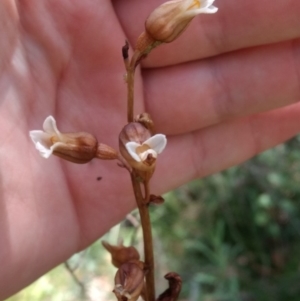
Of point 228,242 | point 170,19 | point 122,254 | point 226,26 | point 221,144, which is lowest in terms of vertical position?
point 228,242

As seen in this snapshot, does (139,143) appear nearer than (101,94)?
Yes

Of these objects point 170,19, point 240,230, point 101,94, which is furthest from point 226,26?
→ point 240,230

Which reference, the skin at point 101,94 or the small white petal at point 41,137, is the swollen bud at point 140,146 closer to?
the small white petal at point 41,137

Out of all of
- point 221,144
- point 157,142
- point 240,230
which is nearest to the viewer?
point 157,142

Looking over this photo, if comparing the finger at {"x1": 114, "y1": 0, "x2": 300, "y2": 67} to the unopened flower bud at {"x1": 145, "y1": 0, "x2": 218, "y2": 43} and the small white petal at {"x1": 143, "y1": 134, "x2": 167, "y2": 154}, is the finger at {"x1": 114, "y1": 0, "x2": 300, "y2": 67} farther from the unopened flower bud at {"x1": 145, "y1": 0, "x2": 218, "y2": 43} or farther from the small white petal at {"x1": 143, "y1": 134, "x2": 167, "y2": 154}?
the small white petal at {"x1": 143, "y1": 134, "x2": 167, "y2": 154}

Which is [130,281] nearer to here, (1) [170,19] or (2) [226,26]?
(1) [170,19]

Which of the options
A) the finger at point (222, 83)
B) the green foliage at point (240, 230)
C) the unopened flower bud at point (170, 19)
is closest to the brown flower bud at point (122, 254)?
the unopened flower bud at point (170, 19)
